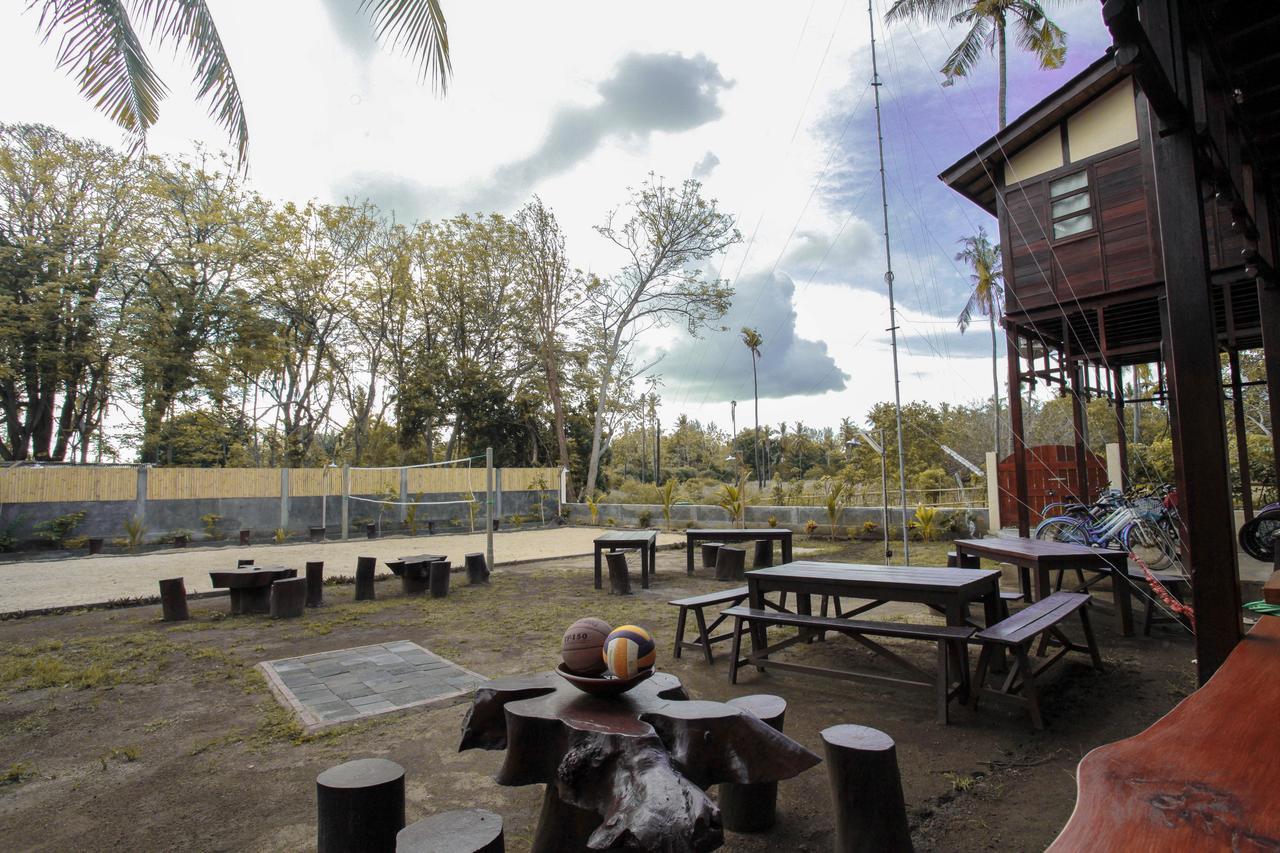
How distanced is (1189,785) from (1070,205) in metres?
10.4

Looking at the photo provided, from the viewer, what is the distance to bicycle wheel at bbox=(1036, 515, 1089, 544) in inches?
330

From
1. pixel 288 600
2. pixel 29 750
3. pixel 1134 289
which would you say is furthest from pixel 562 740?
pixel 1134 289

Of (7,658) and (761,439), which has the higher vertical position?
(761,439)

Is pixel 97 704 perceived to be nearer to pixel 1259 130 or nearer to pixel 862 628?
pixel 862 628

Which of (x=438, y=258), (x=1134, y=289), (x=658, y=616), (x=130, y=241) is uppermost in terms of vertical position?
(x=438, y=258)

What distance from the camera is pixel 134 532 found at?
48.4 feet

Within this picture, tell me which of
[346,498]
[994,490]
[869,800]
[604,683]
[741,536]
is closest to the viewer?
[869,800]

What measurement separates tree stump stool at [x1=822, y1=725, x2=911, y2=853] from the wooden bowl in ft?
2.55

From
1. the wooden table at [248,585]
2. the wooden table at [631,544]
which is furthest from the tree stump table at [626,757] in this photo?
the wooden table at [631,544]

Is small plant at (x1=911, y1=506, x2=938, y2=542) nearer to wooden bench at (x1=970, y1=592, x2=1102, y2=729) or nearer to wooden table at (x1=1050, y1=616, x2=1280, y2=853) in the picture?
wooden bench at (x1=970, y1=592, x2=1102, y2=729)

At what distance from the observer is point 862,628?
417cm

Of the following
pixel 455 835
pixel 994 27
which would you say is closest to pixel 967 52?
pixel 994 27

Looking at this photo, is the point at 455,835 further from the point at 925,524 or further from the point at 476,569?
the point at 925,524

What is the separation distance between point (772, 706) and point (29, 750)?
412cm
